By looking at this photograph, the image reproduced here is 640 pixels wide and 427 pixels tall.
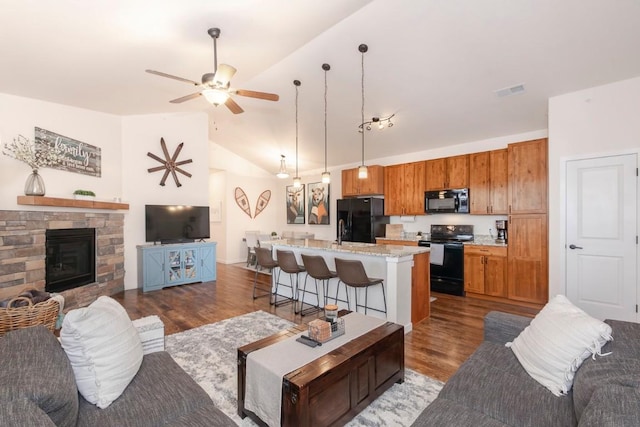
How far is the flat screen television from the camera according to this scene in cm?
562

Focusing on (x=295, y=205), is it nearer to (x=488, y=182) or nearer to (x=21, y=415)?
(x=488, y=182)

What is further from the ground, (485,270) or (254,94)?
(254,94)

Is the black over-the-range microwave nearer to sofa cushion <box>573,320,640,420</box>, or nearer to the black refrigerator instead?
the black refrigerator

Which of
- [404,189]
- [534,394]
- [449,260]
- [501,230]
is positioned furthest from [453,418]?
[404,189]

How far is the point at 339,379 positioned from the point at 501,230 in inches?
175

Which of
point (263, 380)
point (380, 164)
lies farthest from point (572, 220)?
point (263, 380)

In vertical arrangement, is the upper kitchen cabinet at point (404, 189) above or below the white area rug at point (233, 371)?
above

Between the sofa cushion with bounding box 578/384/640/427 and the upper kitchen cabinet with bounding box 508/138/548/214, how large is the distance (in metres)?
4.00

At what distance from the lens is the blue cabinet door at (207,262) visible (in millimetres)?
6086

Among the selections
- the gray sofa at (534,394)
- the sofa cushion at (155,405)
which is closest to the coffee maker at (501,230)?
the gray sofa at (534,394)

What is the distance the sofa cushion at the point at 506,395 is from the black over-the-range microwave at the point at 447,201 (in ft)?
12.6

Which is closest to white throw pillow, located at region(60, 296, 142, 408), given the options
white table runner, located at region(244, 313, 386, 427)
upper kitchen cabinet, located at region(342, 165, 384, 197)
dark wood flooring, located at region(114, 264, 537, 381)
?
white table runner, located at region(244, 313, 386, 427)

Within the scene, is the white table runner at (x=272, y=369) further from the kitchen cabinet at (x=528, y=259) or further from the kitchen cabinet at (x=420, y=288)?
the kitchen cabinet at (x=528, y=259)

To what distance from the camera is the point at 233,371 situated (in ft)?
8.55
